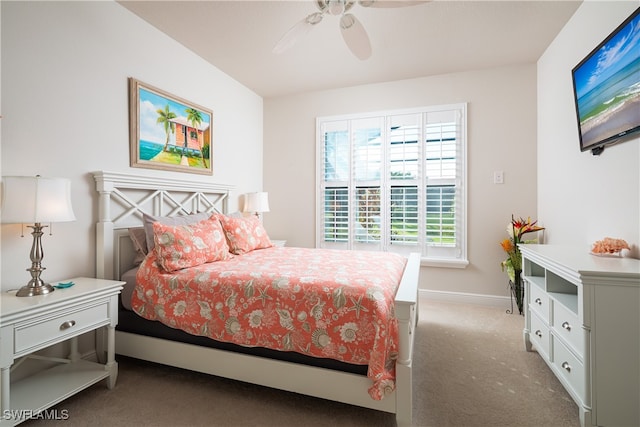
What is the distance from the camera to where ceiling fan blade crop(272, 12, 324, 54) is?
1972 millimetres

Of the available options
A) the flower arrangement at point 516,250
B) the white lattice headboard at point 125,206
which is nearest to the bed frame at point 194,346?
the white lattice headboard at point 125,206

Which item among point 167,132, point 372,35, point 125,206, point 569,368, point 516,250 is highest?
point 372,35

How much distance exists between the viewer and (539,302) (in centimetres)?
212

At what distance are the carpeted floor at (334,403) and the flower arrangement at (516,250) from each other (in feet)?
3.27

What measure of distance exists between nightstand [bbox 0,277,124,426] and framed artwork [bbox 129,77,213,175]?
3.83 feet

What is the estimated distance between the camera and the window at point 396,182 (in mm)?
3586

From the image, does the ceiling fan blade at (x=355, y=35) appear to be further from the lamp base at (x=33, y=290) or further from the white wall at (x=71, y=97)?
the lamp base at (x=33, y=290)

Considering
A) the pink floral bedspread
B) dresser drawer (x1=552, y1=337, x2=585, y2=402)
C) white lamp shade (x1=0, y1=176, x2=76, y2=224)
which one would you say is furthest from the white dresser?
white lamp shade (x1=0, y1=176, x2=76, y2=224)

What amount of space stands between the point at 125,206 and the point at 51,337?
113 cm

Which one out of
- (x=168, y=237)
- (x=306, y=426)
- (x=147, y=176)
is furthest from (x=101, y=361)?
(x=306, y=426)

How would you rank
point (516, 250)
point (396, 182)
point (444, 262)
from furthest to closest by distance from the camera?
point (396, 182) < point (444, 262) < point (516, 250)

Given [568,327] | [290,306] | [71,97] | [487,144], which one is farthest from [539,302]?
[71,97]

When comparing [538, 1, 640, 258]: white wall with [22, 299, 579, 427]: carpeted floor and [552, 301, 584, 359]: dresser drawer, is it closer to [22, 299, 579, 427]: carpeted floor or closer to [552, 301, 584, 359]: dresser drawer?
[552, 301, 584, 359]: dresser drawer

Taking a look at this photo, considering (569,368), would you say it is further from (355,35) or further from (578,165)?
(355,35)
